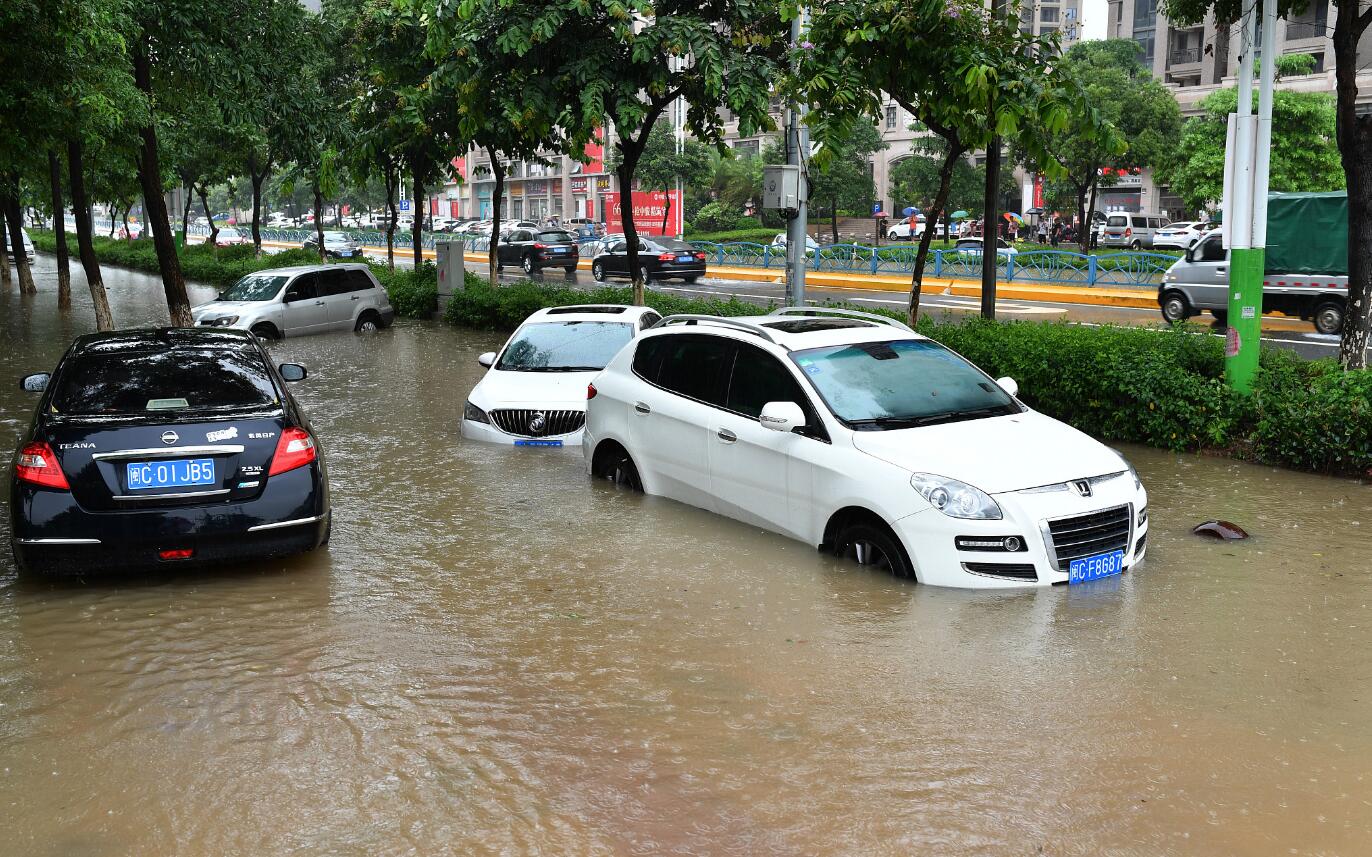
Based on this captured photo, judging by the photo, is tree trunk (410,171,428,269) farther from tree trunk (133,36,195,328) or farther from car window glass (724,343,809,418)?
car window glass (724,343,809,418)

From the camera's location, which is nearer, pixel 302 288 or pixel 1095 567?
pixel 1095 567

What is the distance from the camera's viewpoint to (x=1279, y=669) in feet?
19.0

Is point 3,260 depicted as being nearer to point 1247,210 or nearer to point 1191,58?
point 1247,210

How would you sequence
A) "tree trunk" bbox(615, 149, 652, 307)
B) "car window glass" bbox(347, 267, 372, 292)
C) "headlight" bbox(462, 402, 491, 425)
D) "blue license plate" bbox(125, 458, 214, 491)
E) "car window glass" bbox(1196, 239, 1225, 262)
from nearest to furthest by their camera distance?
"blue license plate" bbox(125, 458, 214, 491) → "headlight" bbox(462, 402, 491, 425) → "tree trunk" bbox(615, 149, 652, 307) → "car window glass" bbox(1196, 239, 1225, 262) → "car window glass" bbox(347, 267, 372, 292)

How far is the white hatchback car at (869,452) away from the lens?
666cm

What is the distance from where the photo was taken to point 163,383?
7.33 meters

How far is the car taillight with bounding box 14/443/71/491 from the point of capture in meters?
6.61

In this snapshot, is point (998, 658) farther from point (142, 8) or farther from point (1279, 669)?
point (142, 8)

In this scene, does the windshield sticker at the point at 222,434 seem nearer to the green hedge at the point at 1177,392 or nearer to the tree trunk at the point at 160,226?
the green hedge at the point at 1177,392

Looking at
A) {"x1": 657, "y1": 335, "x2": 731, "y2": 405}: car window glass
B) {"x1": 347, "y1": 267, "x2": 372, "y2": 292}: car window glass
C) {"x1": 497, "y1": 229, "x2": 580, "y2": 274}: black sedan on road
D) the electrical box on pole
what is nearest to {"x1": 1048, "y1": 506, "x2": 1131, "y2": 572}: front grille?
{"x1": 657, "y1": 335, "x2": 731, "y2": 405}: car window glass

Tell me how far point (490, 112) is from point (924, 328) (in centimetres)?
834

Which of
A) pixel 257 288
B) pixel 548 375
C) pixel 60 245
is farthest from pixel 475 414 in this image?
pixel 60 245

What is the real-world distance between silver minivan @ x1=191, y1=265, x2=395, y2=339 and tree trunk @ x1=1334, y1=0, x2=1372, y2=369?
57.3 ft

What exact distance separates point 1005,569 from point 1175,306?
17988mm
